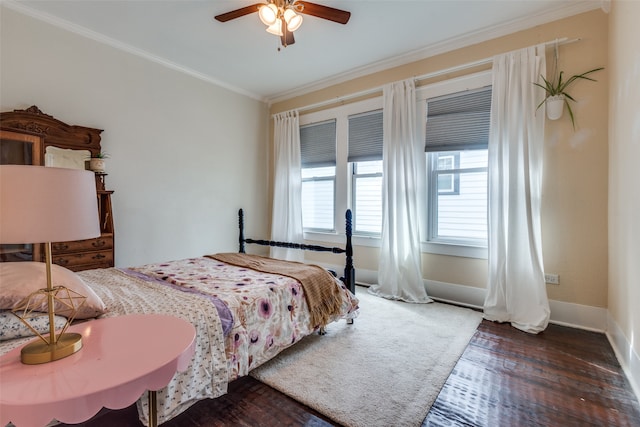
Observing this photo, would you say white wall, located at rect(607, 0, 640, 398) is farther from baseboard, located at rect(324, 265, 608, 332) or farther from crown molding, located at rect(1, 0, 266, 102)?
crown molding, located at rect(1, 0, 266, 102)

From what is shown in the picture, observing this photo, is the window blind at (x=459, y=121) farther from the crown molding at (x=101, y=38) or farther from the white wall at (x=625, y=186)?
the crown molding at (x=101, y=38)

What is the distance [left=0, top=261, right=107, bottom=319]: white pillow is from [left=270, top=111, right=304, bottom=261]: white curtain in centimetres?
321

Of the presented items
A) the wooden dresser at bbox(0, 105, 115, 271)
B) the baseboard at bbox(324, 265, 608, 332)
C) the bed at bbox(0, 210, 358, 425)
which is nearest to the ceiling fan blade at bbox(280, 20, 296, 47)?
the bed at bbox(0, 210, 358, 425)

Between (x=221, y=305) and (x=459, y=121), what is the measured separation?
303 centimetres

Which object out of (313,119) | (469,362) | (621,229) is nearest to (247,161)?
(313,119)

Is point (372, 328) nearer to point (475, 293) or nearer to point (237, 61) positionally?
point (475, 293)

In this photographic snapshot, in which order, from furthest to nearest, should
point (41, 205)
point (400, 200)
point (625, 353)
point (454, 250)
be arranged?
point (400, 200) → point (454, 250) → point (625, 353) → point (41, 205)

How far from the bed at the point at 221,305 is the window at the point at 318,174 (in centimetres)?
182

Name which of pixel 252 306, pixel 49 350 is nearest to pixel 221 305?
pixel 252 306

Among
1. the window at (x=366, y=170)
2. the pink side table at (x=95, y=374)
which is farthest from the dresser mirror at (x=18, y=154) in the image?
the window at (x=366, y=170)

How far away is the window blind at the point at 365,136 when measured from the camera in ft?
12.8

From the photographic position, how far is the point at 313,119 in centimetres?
454

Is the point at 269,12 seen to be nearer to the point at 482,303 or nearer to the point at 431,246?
the point at 431,246

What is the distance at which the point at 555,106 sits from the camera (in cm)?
264
